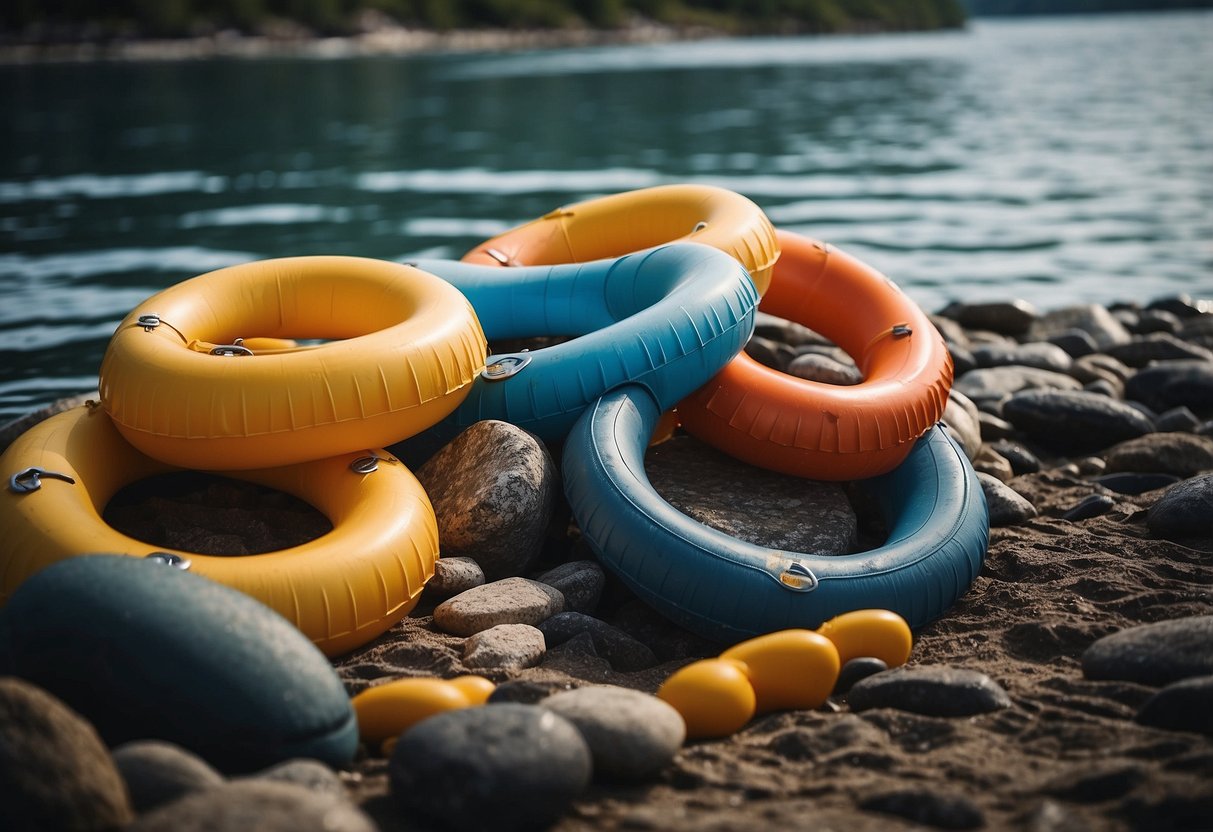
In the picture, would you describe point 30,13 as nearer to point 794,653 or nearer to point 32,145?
point 32,145

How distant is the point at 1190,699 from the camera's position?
321cm

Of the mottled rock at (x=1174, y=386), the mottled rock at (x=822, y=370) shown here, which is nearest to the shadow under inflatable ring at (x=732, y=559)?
the mottled rock at (x=822, y=370)

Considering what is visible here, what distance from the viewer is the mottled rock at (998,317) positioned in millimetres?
9070

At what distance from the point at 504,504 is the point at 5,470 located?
1896mm

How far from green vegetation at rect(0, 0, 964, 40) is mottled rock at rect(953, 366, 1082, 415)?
4635cm

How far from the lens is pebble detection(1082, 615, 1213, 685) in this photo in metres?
3.46

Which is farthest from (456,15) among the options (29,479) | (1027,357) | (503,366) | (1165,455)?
(29,479)

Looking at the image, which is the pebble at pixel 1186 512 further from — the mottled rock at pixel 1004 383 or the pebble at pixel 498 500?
the pebble at pixel 498 500

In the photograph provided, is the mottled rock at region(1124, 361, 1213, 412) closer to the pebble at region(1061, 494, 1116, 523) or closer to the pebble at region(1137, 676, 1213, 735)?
the pebble at region(1061, 494, 1116, 523)

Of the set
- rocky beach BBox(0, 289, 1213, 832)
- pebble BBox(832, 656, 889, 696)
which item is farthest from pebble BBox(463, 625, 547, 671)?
pebble BBox(832, 656, 889, 696)

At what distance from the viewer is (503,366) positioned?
5.00 m

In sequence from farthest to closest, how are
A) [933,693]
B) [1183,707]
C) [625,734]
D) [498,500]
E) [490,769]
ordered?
[498,500], [933,693], [1183,707], [625,734], [490,769]

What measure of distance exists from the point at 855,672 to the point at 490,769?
1.46 m

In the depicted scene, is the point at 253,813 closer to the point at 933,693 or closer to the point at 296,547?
the point at 296,547
